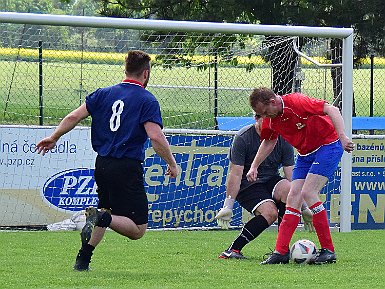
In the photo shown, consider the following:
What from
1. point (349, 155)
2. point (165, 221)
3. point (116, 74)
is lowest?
point (165, 221)

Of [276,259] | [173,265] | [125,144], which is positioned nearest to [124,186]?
[125,144]

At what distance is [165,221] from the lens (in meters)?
14.1

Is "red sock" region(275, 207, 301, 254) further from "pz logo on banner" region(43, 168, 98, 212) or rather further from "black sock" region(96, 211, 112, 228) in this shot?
"pz logo on banner" region(43, 168, 98, 212)

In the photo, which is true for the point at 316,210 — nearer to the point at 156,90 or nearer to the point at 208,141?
the point at 208,141

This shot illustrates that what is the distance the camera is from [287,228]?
9.46m

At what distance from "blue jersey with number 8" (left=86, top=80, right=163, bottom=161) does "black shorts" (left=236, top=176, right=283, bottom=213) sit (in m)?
2.09

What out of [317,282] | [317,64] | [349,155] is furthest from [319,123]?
[317,64]

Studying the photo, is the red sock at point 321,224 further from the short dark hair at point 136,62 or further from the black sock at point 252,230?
the short dark hair at point 136,62

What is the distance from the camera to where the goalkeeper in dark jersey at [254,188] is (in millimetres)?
10086

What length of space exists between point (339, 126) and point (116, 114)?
2.06 m

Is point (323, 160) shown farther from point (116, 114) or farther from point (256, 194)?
point (116, 114)

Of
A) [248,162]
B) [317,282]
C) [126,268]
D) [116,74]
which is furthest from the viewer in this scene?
[116,74]

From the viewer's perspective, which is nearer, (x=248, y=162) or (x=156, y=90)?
(x=248, y=162)

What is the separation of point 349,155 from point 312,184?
417cm
